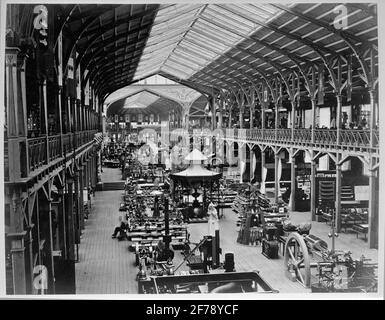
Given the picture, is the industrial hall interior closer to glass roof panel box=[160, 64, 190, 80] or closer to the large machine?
the large machine

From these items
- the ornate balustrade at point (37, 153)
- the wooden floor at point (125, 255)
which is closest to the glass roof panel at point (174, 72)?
the wooden floor at point (125, 255)

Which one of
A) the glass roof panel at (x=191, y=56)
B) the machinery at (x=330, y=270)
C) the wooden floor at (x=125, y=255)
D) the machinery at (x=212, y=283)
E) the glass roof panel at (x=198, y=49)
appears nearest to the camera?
the machinery at (x=212, y=283)

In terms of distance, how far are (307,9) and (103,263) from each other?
44.1 feet

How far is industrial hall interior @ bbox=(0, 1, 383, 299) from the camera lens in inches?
367

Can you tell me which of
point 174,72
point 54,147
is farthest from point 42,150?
point 174,72

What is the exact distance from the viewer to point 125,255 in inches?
768

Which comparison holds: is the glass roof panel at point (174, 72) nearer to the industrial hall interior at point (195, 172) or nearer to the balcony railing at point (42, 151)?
the industrial hall interior at point (195, 172)

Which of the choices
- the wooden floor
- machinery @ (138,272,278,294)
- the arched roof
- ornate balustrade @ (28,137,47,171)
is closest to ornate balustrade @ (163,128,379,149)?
the arched roof

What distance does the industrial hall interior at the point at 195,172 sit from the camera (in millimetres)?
9328

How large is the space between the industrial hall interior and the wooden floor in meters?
0.09

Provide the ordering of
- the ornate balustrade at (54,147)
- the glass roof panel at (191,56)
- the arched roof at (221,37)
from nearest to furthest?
the ornate balustrade at (54,147), the arched roof at (221,37), the glass roof panel at (191,56)

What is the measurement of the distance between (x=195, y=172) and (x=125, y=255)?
5091 mm

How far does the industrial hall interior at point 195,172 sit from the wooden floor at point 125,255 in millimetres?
86
